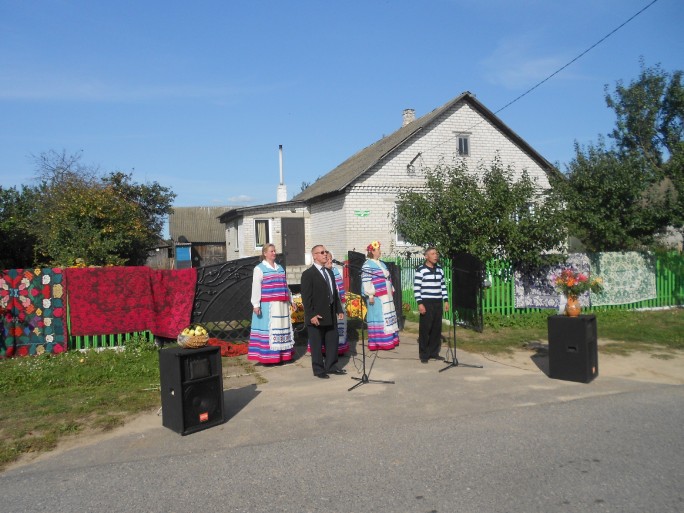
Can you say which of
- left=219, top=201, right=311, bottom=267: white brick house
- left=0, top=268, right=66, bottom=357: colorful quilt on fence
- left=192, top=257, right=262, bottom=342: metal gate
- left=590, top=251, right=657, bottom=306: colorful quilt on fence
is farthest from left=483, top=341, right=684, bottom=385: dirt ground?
left=219, top=201, right=311, bottom=267: white brick house

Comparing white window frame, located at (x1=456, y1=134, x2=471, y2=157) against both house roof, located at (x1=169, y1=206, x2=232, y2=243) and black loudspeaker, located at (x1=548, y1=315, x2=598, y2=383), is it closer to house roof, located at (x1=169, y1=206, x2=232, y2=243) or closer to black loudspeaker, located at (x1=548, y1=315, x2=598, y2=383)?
black loudspeaker, located at (x1=548, y1=315, x2=598, y2=383)

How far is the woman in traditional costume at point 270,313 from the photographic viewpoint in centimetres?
865

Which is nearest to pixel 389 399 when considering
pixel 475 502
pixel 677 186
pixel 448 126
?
pixel 475 502

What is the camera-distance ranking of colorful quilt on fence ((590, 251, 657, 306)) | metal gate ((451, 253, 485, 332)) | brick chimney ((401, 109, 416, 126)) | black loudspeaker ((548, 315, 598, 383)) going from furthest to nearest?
brick chimney ((401, 109, 416, 126))
colorful quilt on fence ((590, 251, 657, 306))
metal gate ((451, 253, 485, 332))
black loudspeaker ((548, 315, 598, 383))

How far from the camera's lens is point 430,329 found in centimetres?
885

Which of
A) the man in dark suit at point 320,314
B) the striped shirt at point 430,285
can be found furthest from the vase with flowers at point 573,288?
the man in dark suit at point 320,314

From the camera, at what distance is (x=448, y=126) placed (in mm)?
22500

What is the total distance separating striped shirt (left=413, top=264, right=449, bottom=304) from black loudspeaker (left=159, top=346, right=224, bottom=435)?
3.90m

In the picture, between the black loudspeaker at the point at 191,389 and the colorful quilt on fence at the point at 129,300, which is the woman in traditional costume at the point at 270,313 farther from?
the black loudspeaker at the point at 191,389

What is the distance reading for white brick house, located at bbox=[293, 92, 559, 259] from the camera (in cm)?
2083

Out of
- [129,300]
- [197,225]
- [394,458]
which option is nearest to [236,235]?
[129,300]

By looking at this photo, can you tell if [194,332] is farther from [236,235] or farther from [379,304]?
[236,235]

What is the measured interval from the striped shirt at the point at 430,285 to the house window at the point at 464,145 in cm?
1493

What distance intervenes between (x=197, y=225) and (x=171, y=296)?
128 feet
